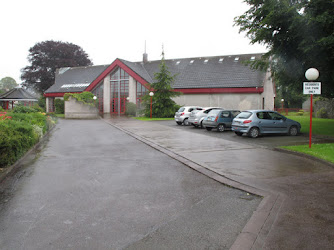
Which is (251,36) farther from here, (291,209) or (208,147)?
(291,209)

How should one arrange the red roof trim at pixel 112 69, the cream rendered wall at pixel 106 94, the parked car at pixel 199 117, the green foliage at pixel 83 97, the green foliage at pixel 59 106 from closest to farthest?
the parked car at pixel 199 117
the green foliage at pixel 83 97
the red roof trim at pixel 112 69
the cream rendered wall at pixel 106 94
the green foliage at pixel 59 106

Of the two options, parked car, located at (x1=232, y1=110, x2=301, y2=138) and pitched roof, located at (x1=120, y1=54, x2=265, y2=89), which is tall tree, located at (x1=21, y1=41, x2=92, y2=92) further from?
parked car, located at (x1=232, y1=110, x2=301, y2=138)

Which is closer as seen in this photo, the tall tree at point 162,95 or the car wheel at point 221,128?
the car wheel at point 221,128

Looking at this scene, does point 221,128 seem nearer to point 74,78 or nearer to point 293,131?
point 293,131

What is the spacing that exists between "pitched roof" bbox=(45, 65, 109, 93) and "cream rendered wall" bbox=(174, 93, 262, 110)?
17591 millimetres

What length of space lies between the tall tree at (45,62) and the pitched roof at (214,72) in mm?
20019

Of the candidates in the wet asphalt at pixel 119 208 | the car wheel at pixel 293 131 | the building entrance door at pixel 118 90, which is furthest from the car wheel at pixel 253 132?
the building entrance door at pixel 118 90

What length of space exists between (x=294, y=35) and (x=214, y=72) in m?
23.6

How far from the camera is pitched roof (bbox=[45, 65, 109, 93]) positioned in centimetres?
4603

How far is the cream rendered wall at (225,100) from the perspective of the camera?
3216cm

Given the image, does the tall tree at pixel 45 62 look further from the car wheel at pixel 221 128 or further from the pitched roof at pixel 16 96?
the car wheel at pixel 221 128

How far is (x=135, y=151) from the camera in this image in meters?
10.8

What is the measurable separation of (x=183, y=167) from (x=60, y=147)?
6.16m

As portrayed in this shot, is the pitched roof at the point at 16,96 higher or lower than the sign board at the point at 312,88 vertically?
higher
